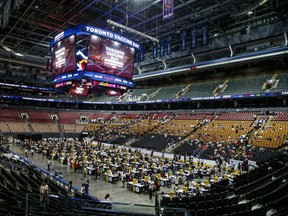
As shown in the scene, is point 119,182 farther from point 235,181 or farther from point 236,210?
point 236,210

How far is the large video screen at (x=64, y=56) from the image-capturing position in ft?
34.4

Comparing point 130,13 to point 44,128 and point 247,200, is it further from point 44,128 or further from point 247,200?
point 44,128

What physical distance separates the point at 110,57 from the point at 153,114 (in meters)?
33.1

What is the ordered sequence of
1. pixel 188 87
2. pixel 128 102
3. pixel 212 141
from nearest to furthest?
pixel 212 141, pixel 188 87, pixel 128 102

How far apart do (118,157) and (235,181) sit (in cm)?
1408

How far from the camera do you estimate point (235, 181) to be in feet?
36.1

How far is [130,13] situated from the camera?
895 inches

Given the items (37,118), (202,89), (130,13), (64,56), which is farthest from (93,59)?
(37,118)

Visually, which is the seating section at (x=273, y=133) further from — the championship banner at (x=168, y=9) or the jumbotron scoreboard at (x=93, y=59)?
the jumbotron scoreboard at (x=93, y=59)

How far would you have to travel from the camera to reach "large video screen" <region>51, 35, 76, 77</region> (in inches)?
413

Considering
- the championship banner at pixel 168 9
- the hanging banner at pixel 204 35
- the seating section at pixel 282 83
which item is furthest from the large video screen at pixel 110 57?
the seating section at pixel 282 83

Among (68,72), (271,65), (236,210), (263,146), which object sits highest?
(271,65)

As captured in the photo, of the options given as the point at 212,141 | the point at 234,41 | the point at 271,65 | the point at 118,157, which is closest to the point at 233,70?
the point at 271,65

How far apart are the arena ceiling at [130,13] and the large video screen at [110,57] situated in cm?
797
